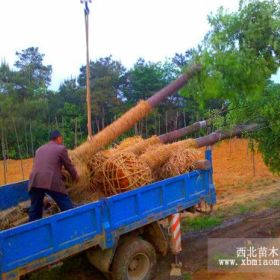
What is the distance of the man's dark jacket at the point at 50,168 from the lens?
538cm

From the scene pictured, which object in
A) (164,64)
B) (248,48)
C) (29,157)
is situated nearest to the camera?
(248,48)

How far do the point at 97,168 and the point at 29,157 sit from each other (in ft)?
64.7

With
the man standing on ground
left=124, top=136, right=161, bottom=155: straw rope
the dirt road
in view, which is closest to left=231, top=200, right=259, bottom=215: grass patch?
the dirt road

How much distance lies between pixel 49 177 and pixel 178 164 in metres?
2.52

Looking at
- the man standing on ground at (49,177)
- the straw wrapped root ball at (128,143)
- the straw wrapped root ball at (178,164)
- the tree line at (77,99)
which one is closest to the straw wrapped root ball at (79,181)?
the man standing on ground at (49,177)

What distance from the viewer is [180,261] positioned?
705 cm

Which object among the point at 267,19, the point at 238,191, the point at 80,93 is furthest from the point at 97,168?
the point at 80,93

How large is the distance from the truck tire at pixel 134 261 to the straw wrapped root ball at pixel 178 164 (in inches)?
55.4

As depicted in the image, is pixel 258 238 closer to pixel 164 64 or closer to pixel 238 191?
pixel 238 191

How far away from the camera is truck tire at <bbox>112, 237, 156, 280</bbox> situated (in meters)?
5.79

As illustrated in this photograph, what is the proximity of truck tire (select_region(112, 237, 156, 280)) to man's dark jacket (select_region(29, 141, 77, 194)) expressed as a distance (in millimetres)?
1256

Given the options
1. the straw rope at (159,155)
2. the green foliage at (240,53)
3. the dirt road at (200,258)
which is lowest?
the dirt road at (200,258)

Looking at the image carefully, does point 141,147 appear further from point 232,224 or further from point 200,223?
point 232,224

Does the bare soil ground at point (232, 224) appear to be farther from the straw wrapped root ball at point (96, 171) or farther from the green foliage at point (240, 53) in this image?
the green foliage at point (240, 53)
